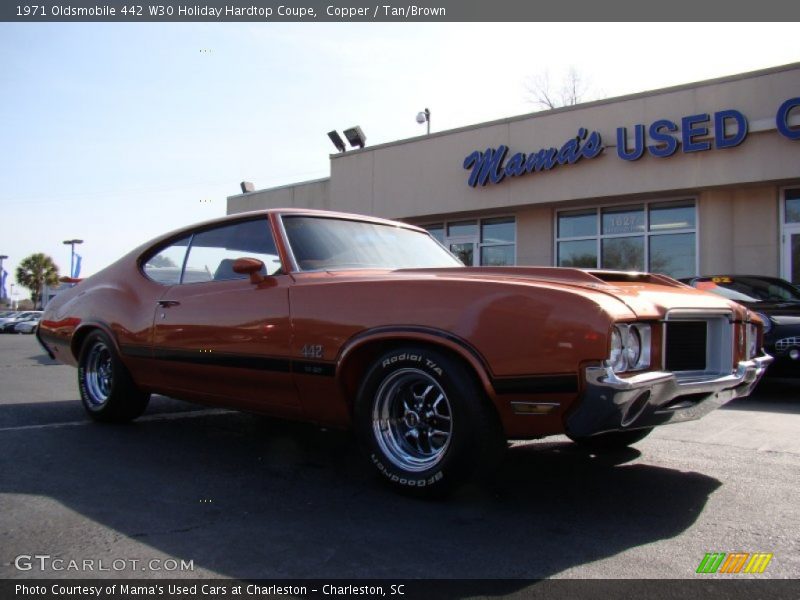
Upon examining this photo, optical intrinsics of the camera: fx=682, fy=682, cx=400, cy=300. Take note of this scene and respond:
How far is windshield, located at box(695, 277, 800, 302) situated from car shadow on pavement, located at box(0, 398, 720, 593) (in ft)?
14.3

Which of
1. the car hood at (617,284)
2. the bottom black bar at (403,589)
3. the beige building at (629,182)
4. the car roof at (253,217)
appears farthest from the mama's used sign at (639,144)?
the bottom black bar at (403,589)

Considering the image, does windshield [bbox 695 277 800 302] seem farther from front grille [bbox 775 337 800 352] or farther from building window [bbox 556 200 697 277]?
building window [bbox 556 200 697 277]

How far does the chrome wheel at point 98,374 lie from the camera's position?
527cm

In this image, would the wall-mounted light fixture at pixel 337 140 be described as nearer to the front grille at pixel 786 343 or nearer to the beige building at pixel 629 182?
the beige building at pixel 629 182

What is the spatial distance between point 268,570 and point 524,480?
5.61 ft

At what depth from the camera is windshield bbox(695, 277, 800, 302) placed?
7.76m

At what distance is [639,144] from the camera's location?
12.8m

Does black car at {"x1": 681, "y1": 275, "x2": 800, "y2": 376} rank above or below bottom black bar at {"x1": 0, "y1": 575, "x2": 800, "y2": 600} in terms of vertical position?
above

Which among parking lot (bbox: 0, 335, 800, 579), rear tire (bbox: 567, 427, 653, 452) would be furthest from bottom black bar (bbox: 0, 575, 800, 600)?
rear tire (bbox: 567, 427, 653, 452)

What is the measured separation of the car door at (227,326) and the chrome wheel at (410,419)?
62 cm

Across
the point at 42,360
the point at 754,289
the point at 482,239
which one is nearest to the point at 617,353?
the point at 754,289

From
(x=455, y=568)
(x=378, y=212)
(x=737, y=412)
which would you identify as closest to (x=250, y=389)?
(x=455, y=568)

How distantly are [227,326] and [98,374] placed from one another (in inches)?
74.2

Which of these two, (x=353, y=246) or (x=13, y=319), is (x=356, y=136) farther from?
(x=13, y=319)
